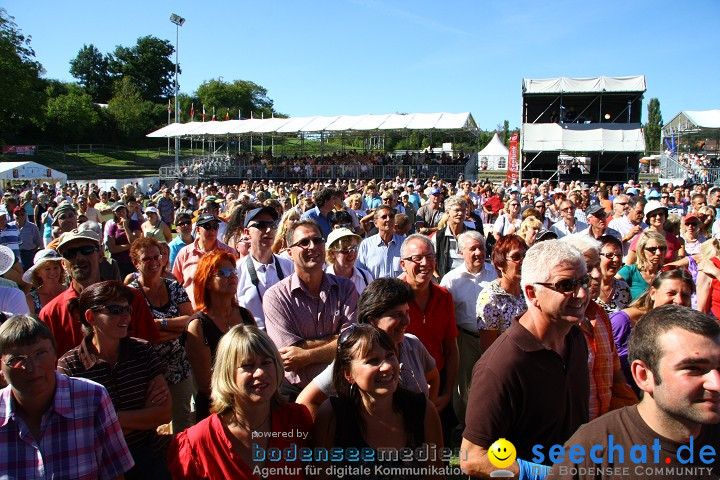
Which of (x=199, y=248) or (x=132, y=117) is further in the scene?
(x=132, y=117)

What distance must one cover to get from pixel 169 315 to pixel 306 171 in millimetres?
28413

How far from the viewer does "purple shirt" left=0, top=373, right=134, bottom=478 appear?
7.29ft

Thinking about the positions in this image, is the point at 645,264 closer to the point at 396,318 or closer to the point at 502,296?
the point at 502,296

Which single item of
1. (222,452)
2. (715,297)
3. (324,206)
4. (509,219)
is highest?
(324,206)

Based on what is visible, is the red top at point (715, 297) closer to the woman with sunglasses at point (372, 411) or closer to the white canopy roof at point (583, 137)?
the woman with sunglasses at point (372, 411)

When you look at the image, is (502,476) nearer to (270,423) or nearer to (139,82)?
(270,423)

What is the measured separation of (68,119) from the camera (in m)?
53.0

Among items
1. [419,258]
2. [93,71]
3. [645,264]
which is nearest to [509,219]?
[645,264]

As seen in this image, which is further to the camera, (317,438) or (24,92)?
(24,92)

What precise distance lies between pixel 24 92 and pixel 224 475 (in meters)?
55.2

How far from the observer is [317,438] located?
239 cm

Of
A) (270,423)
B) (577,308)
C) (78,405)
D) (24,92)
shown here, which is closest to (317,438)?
(270,423)

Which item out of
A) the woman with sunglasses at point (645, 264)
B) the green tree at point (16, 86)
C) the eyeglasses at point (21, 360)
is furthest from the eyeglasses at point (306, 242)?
the green tree at point (16, 86)

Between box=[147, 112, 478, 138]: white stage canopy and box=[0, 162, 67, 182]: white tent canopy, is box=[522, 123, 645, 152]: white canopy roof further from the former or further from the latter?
box=[0, 162, 67, 182]: white tent canopy
